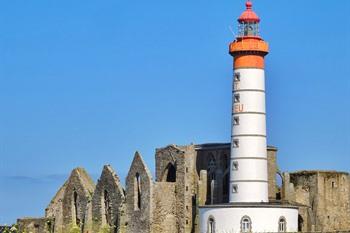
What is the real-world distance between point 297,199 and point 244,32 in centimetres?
1109

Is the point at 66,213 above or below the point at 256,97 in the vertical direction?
below

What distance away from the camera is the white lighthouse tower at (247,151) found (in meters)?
60.5

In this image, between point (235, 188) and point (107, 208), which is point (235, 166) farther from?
point (107, 208)

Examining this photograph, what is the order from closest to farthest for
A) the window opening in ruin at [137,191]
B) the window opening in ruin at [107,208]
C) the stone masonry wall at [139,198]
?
the stone masonry wall at [139,198] < the window opening in ruin at [137,191] < the window opening in ruin at [107,208]

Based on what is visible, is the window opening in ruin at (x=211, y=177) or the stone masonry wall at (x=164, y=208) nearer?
the window opening in ruin at (x=211, y=177)

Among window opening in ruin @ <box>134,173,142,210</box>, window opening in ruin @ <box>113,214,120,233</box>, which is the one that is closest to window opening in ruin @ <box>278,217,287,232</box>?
window opening in ruin @ <box>134,173,142,210</box>

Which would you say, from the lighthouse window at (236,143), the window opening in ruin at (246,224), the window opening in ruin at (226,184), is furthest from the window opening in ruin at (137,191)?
the window opening in ruin at (246,224)

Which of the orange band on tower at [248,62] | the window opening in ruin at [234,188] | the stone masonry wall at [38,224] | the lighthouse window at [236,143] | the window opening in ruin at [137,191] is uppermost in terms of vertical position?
the orange band on tower at [248,62]

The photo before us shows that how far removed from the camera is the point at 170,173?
68938 millimetres

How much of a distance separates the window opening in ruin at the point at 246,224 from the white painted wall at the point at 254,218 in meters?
0.17

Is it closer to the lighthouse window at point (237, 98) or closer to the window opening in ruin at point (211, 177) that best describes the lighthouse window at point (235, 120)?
the lighthouse window at point (237, 98)

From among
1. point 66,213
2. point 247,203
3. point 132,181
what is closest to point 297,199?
point 247,203

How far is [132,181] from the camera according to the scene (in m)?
68.3

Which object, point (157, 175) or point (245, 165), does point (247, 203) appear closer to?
point (245, 165)
